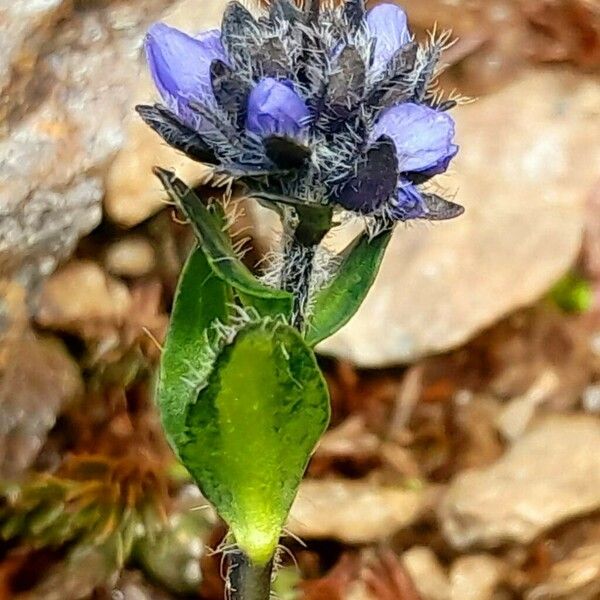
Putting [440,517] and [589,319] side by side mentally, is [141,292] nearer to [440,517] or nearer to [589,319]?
[440,517]

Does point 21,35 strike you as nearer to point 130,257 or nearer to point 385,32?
point 130,257

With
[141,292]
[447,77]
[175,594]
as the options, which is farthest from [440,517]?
[447,77]

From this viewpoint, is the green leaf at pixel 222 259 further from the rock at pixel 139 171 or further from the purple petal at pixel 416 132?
the rock at pixel 139 171

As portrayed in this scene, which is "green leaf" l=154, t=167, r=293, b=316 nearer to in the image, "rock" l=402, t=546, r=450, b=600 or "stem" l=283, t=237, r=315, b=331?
"stem" l=283, t=237, r=315, b=331

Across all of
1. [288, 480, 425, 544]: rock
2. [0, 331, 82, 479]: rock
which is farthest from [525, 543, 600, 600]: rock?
[0, 331, 82, 479]: rock

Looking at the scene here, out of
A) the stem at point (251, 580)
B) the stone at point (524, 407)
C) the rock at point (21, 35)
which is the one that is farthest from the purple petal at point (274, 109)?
the stone at point (524, 407)
